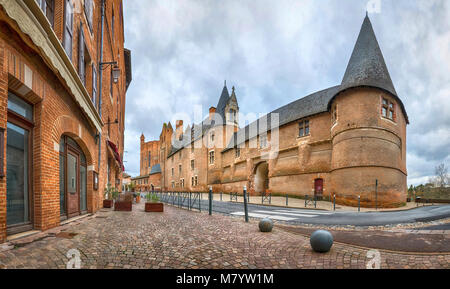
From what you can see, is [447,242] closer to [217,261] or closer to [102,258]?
[217,261]

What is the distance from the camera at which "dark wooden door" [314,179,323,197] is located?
1901 centimetres

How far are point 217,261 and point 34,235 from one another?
3.38 metres

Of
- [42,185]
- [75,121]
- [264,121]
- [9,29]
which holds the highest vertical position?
[264,121]

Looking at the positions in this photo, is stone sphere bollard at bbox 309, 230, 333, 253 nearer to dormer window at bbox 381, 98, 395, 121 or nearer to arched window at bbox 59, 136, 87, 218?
arched window at bbox 59, 136, 87, 218

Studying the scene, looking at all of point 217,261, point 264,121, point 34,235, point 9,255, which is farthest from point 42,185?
point 264,121

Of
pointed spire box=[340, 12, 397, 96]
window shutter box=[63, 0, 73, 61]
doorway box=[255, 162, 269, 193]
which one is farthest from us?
doorway box=[255, 162, 269, 193]

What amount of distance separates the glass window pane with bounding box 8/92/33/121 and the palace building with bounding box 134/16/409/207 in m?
17.4

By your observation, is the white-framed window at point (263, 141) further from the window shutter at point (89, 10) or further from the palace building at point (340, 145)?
the window shutter at point (89, 10)

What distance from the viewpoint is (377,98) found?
15977 millimetres

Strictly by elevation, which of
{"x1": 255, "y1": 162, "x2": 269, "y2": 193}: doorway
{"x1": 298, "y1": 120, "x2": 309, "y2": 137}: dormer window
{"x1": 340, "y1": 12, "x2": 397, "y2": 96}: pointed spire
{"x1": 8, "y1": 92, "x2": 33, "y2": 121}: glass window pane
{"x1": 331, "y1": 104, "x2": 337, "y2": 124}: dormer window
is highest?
{"x1": 340, "y1": 12, "x2": 397, "y2": 96}: pointed spire

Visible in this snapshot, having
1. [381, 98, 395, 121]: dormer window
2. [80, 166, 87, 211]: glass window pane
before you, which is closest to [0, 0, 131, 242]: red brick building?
[80, 166, 87, 211]: glass window pane

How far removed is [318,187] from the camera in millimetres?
19312

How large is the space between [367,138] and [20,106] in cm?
1803
